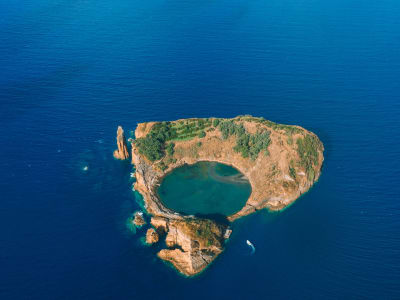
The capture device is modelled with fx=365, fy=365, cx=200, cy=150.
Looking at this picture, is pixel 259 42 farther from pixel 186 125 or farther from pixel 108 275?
pixel 108 275

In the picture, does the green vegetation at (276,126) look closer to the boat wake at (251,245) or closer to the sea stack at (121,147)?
the boat wake at (251,245)

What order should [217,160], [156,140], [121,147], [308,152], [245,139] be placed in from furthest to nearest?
[217,160] < [245,139] < [156,140] < [121,147] < [308,152]

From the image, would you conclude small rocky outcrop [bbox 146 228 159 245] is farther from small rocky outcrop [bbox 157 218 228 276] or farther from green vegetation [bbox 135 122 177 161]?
green vegetation [bbox 135 122 177 161]

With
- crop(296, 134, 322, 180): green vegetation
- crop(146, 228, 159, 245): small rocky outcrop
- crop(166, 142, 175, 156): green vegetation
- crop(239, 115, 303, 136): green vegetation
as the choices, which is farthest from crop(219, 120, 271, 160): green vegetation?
crop(146, 228, 159, 245): small rocky outcrop

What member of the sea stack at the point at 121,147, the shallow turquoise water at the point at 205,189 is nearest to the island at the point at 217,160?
the sea stack at the point at 121,147

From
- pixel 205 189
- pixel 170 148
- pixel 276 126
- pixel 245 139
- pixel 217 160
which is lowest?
pixel 205 189

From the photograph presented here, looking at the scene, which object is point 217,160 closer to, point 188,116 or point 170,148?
point 170,148

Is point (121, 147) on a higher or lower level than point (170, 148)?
lower

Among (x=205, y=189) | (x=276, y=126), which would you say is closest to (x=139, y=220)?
(x=205, y=189)

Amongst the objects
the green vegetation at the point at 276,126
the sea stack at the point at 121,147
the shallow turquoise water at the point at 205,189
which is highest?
the green vegetation at the point at 276,126
